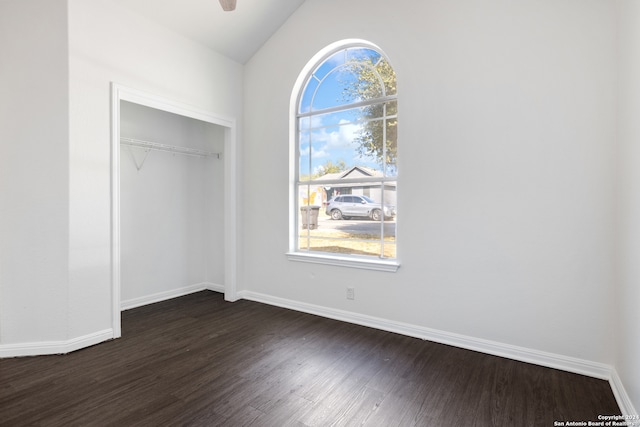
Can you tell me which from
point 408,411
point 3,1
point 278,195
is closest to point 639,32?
point 408,411

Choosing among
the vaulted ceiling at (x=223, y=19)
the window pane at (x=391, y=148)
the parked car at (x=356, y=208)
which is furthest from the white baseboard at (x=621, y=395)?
the vaulted ceiling at (x=223, y=19)

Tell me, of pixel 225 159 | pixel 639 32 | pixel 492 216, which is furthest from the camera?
pixel 225 159

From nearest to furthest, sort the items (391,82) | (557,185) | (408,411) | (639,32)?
1. (639,32)
2. (408,411)
3. (557,185)
4. (391,82)

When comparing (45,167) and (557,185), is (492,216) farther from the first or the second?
(45,167)

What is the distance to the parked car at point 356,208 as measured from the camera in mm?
3330

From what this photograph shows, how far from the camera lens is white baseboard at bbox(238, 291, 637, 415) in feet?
7.32

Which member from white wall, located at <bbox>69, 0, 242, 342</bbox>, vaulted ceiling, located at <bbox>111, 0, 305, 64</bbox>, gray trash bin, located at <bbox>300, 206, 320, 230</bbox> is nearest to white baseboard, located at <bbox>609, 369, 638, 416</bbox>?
gray trash bin, located at <bbox>300, 206, 320, 230</bbox>

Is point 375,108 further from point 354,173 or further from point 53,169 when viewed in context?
point 53,169

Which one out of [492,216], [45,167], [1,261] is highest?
[45,167]

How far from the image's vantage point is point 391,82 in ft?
10.8

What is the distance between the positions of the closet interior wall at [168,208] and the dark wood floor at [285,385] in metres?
1.16

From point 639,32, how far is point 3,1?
431 cm

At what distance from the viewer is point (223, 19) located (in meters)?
3.46

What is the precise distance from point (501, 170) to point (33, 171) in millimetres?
3740
